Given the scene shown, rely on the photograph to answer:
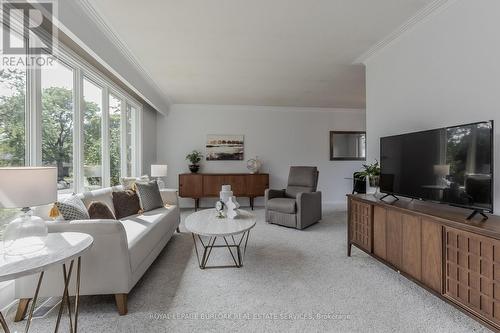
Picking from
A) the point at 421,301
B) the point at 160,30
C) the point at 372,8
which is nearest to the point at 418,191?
the point at 421,301

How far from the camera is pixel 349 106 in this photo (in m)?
6.27

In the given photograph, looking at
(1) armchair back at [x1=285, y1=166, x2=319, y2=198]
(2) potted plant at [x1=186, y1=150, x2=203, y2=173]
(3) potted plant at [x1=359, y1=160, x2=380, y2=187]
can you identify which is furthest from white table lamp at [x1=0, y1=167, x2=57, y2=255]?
(2) potted plant at [x1=186, y1=150, x2=203, y2=173]

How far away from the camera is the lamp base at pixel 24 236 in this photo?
134 centimetres

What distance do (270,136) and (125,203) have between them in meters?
3.98

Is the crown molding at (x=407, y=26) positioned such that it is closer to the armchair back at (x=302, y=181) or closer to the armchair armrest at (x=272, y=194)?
the armchair back at (x=302, y=181)

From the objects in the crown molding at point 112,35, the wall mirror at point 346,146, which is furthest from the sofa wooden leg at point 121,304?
the wall mirror at point 346,146

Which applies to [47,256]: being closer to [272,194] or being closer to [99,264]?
[99,264]

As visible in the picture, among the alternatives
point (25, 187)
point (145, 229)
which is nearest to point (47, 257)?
point (25, 187)

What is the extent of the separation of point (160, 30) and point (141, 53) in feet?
2.29

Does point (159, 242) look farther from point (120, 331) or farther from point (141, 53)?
point (141, 53)

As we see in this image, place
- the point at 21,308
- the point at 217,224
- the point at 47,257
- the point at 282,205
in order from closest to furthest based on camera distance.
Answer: the point at 47,257
the point at 21,308
the point at 217,224
the point at 282,205

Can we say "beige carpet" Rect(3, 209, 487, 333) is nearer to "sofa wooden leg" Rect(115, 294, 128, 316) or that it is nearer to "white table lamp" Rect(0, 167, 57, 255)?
"sofa wooden leg" Rect(115, 294, 128, 316)

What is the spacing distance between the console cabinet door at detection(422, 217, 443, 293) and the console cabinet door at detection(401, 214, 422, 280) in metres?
0.05

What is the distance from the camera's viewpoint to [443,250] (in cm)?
175
